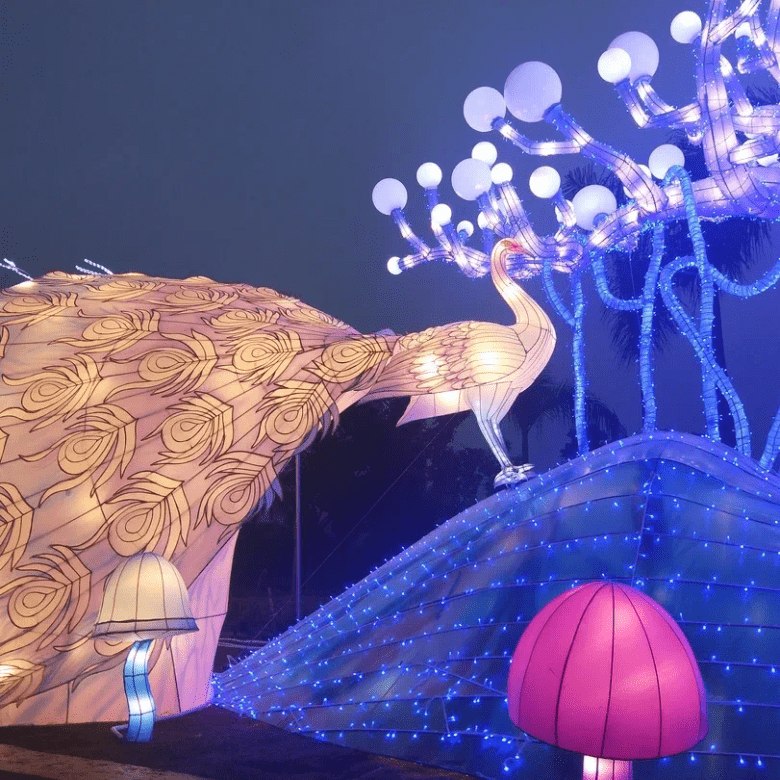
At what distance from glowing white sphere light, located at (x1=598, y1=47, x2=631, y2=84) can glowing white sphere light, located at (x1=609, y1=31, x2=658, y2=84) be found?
0.09 meters

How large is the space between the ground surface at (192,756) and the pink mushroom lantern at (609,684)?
1902 mm

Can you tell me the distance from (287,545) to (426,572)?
7.84 metres

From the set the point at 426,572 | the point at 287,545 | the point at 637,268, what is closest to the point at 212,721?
the point at 426,572

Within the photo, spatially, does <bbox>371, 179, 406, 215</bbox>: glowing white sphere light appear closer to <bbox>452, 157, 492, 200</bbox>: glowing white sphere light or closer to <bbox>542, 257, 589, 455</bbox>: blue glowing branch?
<bbox>452, 157, 492, 200</bbox>: glowing white sphere light

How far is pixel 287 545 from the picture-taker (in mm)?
13352

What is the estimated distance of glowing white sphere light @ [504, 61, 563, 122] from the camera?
20.5ft

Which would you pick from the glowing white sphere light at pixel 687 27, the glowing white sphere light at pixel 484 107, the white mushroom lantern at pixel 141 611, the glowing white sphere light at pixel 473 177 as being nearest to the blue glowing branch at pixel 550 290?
the glowing white sphere light at pixel 473 177

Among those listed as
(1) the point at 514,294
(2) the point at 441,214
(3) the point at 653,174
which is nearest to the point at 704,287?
(3) the point at 653,174

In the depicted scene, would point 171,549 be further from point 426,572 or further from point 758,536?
point 758,536

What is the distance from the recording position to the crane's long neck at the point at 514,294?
23.5 feet

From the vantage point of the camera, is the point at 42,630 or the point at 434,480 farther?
the point at 434,480

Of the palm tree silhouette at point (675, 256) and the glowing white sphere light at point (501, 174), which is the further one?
the palm tree silhouette at point (675, 256)

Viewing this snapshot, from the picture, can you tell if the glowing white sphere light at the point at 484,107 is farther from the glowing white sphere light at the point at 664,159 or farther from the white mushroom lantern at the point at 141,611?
the white mushroom lantern at the point at 141,611

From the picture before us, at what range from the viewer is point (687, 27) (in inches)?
270
